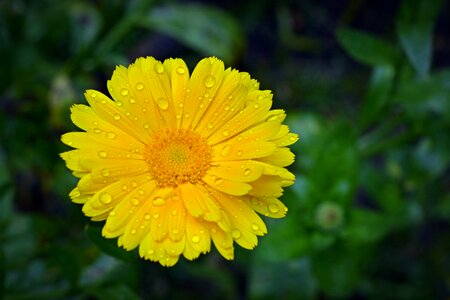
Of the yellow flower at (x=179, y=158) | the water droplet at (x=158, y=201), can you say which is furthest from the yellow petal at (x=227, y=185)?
the water droplet at (x=158, y=201)

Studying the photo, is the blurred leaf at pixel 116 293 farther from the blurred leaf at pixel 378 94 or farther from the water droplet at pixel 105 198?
the blurred leaf at pixel 378 94

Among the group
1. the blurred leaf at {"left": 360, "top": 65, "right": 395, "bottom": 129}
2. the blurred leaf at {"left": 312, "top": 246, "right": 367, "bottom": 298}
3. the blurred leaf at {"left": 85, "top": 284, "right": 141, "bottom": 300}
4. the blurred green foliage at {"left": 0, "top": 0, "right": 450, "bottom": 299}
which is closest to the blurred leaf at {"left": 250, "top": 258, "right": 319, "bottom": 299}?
the blurred green foliage at {"left": 0, "top": 0, "right": 450, "bottom": 299}

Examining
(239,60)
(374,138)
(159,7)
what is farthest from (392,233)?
(159,7)

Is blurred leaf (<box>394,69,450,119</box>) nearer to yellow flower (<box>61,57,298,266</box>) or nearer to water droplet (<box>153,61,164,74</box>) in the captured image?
yellow flower (<box>61,57,298,266</box>)

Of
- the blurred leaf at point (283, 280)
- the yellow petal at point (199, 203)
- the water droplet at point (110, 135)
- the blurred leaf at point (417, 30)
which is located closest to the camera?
the yellow petal at point (199, 203)

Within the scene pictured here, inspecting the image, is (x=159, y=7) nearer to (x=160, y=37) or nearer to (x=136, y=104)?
(x=160, y=37)
